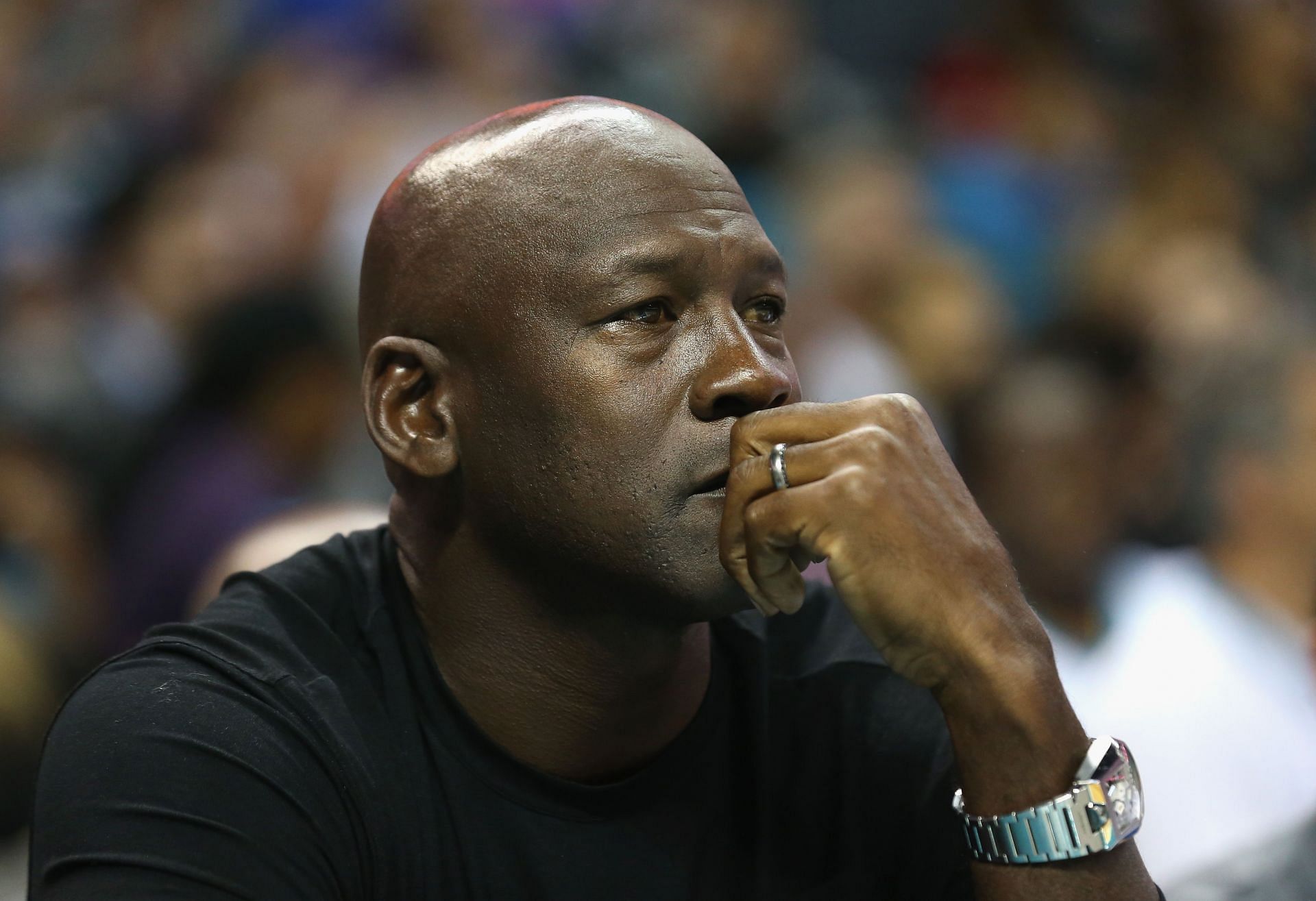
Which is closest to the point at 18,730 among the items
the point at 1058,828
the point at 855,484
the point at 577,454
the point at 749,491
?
the point at 577,454

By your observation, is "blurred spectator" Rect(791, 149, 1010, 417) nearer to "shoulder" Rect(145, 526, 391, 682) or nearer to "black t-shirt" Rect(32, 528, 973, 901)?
"black t-shirt" Rect(32, 528, 973, 901)

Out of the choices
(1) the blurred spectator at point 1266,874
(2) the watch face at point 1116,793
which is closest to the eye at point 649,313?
(2) the watch face at point 1116,793


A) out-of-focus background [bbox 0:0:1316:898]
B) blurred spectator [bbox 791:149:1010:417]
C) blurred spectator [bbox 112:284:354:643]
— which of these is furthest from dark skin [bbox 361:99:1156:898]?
blurred spectator [bbox 791:149:1010:417]

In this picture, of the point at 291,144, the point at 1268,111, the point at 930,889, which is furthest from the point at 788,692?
the point at 1268,111

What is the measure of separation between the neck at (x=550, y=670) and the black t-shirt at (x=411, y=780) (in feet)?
0.16

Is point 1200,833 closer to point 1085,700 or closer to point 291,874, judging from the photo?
point 1085,700

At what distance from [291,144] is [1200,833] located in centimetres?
329

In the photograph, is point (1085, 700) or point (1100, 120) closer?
point (1085, 700)

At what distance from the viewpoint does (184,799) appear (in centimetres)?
153

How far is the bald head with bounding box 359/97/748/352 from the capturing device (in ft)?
6.01

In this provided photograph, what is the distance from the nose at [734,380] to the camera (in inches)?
68.3

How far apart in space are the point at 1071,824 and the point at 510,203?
1080 mm

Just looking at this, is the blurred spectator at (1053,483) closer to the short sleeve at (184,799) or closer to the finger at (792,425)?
the finger at (792,425)

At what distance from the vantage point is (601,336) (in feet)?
5.87
